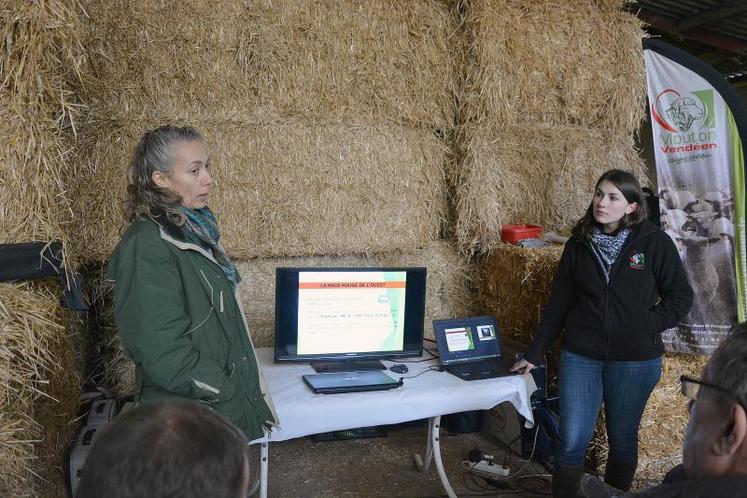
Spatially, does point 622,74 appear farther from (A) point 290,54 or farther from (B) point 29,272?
(B) point 29,272

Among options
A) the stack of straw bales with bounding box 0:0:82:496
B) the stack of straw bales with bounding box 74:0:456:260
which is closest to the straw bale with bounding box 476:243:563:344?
the stack of straw bales with bounding box 74:0:456:260

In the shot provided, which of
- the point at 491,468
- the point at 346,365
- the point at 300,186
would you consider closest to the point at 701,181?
the point at 491,468

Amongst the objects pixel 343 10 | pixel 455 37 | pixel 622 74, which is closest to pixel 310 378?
pixel 343 10

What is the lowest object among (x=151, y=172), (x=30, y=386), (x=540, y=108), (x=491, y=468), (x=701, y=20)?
(x=491, y=468)

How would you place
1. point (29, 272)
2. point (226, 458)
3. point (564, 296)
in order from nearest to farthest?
point (226, 458) → point (29, 272) → point (564, 296)

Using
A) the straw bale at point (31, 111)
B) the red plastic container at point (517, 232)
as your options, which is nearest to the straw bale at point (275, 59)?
the straw bale at point (31, 111)

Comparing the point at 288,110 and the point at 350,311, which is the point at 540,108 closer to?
the point at 288,110

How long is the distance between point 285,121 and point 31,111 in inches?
56.8

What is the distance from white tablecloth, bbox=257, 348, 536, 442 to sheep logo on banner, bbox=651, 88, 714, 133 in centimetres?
148

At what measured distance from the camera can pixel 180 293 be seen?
179 cm

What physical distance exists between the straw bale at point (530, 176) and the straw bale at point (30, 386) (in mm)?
2440

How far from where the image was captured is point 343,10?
3354 millimetres

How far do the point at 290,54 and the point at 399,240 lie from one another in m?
1.27

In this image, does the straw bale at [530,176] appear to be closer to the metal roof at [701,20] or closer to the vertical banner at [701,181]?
the vertical banner at [701,181]
